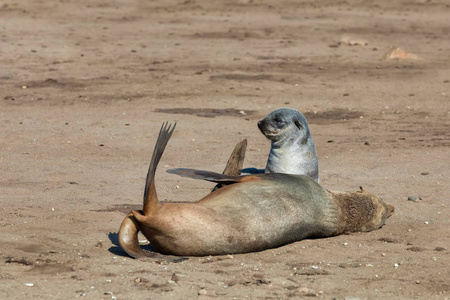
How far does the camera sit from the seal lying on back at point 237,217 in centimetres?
521

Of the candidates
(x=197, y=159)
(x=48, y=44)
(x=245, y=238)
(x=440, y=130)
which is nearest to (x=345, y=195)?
(x=245, y=238)

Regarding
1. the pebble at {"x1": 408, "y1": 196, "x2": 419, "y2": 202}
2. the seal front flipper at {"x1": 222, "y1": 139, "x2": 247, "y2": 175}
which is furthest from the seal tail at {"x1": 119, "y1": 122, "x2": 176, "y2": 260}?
the pebble at {"x1": 408, "y1": 196, "x2": 419, "y2": 202}

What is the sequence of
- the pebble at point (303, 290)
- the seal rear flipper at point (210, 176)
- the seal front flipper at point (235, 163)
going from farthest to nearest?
the seal front flipper at point (235, 163)
the seal rear flipper at point (210, 176)
the pebble at point (303, 290)

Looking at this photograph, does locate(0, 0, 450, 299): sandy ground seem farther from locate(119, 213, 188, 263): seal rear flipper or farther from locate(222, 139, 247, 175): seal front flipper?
locate(222, 139, 247, 175): seal front flipper

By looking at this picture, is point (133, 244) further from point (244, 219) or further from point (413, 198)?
point (413, 198)

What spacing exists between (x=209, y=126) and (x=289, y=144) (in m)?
2.94

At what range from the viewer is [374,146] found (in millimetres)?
9297

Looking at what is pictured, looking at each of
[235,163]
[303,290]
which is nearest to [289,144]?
[235,163]

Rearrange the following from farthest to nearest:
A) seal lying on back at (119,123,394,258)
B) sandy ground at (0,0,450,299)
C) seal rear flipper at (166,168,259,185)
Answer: seal rear flipper at (166,168,259,185) < seal lying on back at (119,123,394,258) < sandy ground at (0,0,450,299)

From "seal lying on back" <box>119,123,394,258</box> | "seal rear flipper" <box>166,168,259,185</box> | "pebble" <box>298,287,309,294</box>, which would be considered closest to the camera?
"pebble" <box>298,287,309,294</box>

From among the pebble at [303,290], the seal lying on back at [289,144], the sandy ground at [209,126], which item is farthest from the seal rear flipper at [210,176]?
the seal lying on back at [289,144]

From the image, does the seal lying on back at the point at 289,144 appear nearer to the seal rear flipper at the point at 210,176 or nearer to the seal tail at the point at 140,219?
the seal rear flipper at the point at 210,176

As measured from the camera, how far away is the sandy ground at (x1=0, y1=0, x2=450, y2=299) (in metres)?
5.09

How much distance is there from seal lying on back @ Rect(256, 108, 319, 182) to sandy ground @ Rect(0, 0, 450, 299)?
46cm
